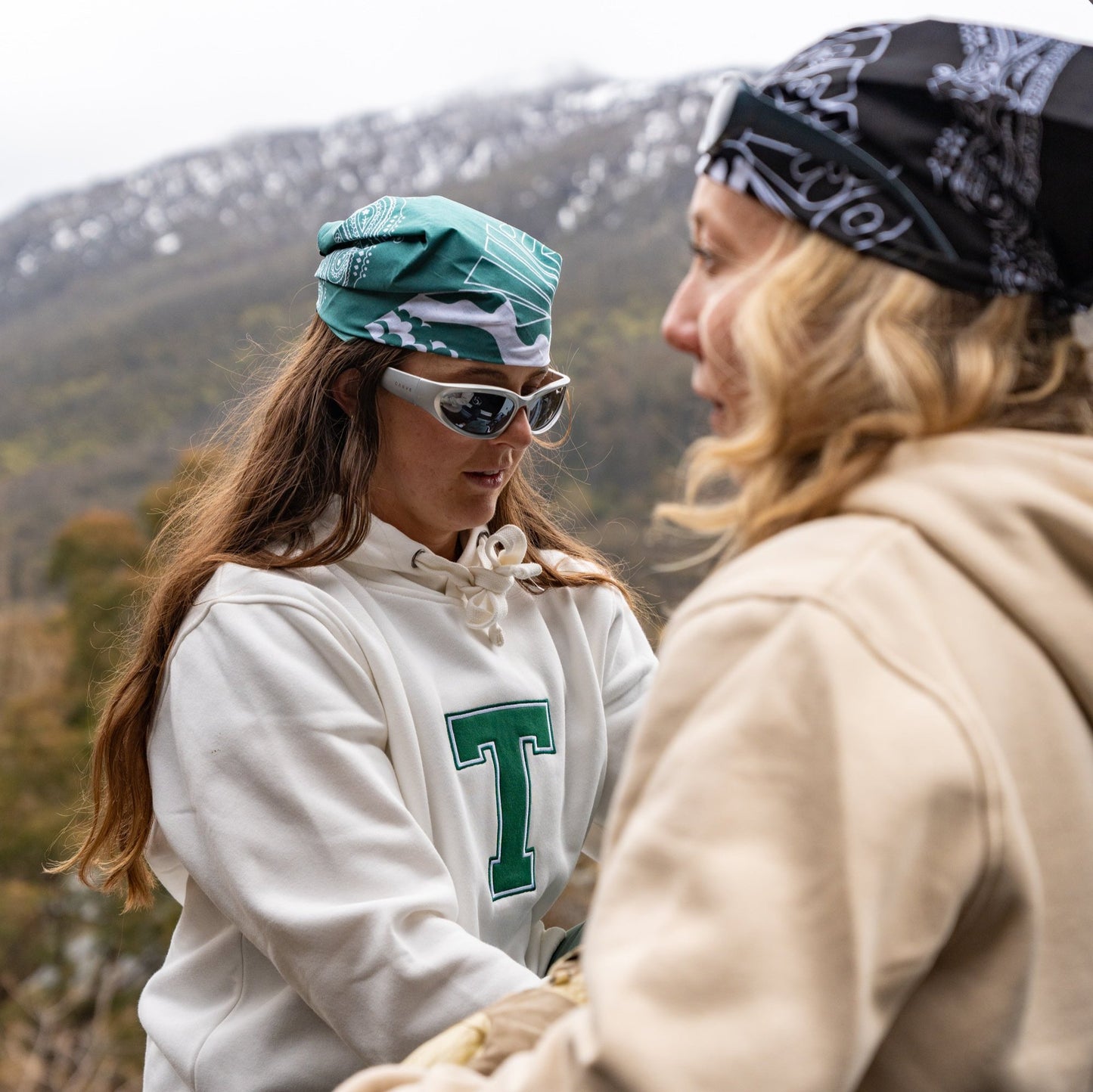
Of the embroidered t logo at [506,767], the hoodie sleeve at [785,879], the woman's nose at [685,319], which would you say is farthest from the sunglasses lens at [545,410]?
the hoodie sleeve at [785,879]

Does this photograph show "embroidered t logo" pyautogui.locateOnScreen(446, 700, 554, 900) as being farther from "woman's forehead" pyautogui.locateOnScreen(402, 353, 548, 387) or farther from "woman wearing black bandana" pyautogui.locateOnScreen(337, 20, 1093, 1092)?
"woman wearing black bandana" pyautogui.locateOnScreen(337, 20, 1093, 1092)

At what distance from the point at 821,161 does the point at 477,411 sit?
1.16 m

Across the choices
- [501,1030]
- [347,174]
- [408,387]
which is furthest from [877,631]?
[347,174]

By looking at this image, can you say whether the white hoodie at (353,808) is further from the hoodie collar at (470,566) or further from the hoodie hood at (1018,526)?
the hoodie hood at (1018,526)

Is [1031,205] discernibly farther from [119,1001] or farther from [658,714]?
[119,1001]

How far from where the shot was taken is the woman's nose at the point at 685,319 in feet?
4.20

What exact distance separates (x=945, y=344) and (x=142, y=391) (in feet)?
202

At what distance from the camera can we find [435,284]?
2.15m

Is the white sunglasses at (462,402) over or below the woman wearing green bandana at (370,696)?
over

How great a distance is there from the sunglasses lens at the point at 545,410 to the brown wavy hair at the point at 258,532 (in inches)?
11.0

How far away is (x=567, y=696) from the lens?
2377 mm

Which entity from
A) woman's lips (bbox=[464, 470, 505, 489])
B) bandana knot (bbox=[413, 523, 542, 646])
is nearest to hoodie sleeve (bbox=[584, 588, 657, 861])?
bandana knot (bbox=[413, 523, 542, 646])

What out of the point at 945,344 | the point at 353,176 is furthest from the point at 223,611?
the point at 353,176

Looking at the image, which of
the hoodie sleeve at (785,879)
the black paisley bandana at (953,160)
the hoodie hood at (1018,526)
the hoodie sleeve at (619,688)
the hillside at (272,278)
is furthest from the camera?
the hillside at (272,278)
